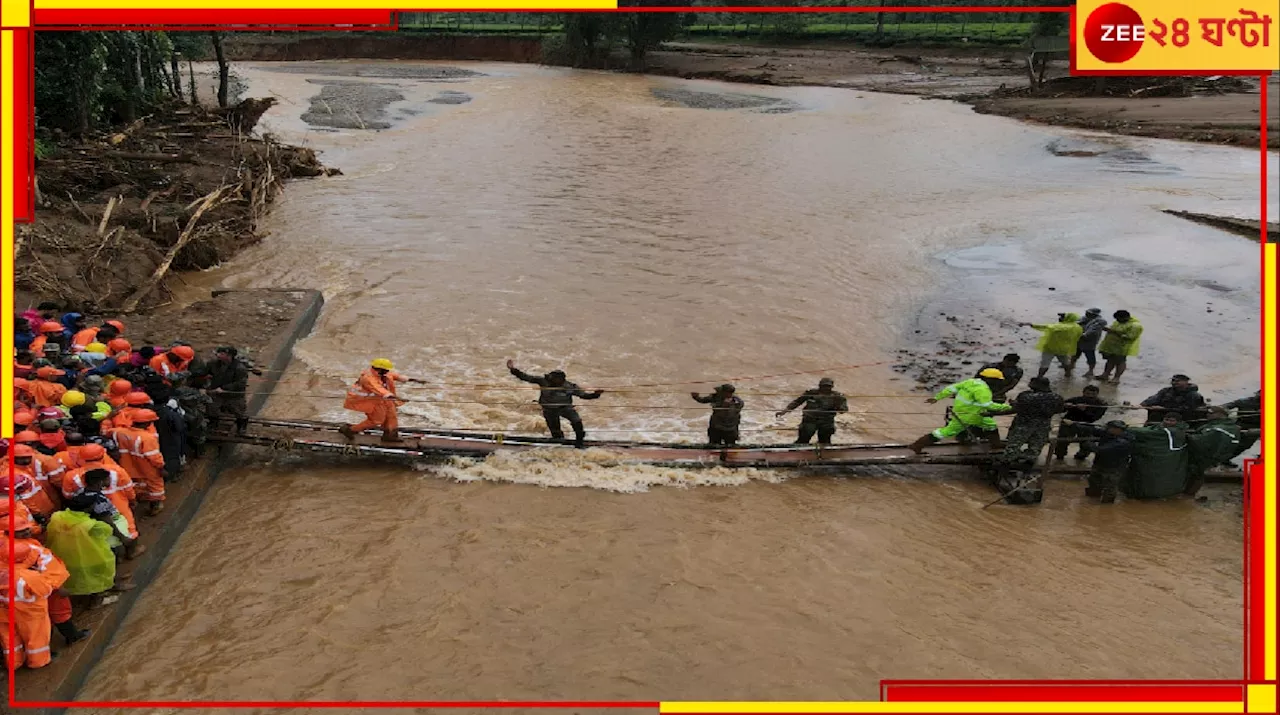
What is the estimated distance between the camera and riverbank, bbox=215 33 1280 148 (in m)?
37.6

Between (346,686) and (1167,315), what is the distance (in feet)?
52.3

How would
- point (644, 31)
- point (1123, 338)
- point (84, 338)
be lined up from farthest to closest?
point (644, 31), point (1123, 338), point (84, 338)

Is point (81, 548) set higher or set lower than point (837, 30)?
lower

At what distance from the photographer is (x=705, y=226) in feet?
75.9

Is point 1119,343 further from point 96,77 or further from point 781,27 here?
point 781,27

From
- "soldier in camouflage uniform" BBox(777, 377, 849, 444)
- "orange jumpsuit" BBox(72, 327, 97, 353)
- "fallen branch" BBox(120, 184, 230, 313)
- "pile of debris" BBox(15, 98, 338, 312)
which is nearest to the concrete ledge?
"orange jumpsuit" BBox(72, 327, 97, 353)

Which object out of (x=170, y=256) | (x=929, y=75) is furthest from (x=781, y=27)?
(x=170, y=256)

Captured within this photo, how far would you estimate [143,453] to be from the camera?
8469 millimetres

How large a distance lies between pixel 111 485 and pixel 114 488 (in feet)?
0.15

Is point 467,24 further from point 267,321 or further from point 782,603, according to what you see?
point 782,603

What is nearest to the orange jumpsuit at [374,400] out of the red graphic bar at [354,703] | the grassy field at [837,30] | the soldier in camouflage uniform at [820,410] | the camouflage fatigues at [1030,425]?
the red graphic bar at [354,703]

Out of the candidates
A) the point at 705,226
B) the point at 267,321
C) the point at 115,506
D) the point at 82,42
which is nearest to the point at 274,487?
the point at 115,506

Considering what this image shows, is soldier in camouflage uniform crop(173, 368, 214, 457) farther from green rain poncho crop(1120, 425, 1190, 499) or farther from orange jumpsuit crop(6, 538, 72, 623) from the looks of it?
green rain poncho crop(1120, 425, 1190, 499)

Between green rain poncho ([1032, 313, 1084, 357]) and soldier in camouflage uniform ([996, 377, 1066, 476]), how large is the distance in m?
3.92
